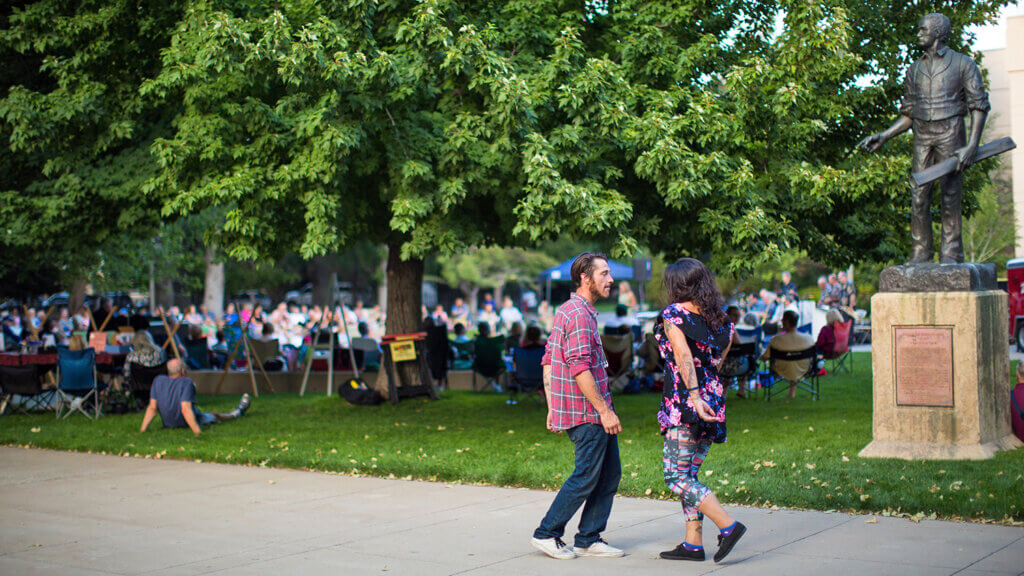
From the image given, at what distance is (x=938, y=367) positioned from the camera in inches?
362

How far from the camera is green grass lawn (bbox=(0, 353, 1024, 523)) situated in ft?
26.0

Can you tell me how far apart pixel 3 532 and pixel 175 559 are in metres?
1.84

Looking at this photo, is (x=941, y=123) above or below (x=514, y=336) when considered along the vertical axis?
above

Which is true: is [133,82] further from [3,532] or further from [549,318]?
[549,318]

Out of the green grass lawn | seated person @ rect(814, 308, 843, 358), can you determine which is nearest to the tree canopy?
the green grass lawn

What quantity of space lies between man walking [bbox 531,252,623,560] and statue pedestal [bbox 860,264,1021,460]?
4067 mm

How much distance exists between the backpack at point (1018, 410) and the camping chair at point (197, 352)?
15114mm

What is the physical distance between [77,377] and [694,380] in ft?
39.7

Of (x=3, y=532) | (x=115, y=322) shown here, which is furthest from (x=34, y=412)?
(x=3, y=532)

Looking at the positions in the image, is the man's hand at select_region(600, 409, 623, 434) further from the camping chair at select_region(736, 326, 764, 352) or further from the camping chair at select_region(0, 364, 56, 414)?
the camping chair at select_region(0, 364, 56, 414)

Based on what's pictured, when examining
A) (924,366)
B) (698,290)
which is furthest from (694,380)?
(924,366)

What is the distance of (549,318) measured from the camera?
1348 inches

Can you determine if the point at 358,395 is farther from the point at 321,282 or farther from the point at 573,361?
the point at 321,282

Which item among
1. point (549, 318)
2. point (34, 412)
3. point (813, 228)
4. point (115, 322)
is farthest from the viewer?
point (549, 318)
